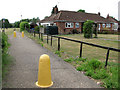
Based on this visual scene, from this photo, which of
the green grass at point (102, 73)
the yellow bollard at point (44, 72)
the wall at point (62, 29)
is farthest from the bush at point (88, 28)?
the yellow bollard at point (44, 72)

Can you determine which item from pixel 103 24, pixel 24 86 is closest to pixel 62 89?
pixel 24 86

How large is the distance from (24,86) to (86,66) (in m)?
2.39

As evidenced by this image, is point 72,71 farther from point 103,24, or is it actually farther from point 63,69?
point 103,24

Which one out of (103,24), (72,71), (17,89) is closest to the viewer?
(17,89)

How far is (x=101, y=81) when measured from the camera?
3.60 meters

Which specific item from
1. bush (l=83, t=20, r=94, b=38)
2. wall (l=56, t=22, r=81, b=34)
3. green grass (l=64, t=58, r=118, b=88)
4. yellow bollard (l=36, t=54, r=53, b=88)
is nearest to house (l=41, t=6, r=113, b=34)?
wall (l=56, t=22, r=81, b=34)

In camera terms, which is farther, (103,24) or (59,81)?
(103,24)

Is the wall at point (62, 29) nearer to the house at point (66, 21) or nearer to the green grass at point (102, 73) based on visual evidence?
the house at point (66, 21)

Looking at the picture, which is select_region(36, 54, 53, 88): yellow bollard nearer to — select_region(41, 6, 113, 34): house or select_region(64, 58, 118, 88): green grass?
select_region(64, 58, 118, 88): green grass

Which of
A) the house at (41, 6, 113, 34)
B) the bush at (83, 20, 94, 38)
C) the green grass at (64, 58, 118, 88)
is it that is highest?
the house at (41, 6, 113, 34)

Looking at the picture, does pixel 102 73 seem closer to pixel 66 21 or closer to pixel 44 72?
pixel 44 72

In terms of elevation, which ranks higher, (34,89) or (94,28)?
(94,28)

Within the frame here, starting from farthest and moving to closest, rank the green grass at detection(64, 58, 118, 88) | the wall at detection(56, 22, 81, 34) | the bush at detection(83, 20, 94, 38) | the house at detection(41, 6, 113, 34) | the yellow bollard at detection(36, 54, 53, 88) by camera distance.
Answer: the house at detection(41, 6, 113, 34) < the wall at detection(56, 22, 81, 34) < the bush at detection(83, 20, 94, 38) < the green grass at detection(64, 58, 118, 88) < the yellow bollard at detection(36, 54, 53, 88)

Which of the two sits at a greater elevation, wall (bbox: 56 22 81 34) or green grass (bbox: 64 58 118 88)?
wall (bbox: 56 22 81 34)
